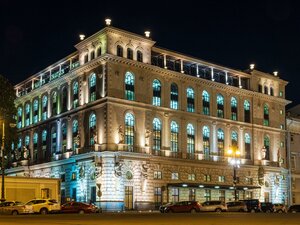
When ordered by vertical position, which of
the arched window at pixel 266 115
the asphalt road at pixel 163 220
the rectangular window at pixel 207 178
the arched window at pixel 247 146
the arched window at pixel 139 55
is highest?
the arched window at pixel 139 55

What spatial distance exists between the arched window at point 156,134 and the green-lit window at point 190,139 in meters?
6.10

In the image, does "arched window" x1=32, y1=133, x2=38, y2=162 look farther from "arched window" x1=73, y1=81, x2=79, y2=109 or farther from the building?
"arched window" x1=73, y1=81, x2=79, y2=109

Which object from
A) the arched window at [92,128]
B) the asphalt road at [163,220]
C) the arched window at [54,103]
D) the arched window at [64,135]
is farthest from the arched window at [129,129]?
the asphalt road at [163,220]

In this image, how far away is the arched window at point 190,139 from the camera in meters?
→ 85.4

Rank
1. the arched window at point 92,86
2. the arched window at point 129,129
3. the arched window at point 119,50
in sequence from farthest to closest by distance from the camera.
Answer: the arched window at point 92,86 < the arched window at point 119,50 < the arched window at point 129,129

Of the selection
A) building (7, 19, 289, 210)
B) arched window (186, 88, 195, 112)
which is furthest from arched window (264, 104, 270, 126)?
arched window (186, 88, 195, 112)

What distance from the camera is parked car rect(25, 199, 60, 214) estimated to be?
5412cm

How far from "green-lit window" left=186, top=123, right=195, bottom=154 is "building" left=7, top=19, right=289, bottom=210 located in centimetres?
16

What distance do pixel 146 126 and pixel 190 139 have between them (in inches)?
406

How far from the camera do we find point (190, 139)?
86.1m

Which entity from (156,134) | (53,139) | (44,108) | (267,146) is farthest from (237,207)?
(44,108)

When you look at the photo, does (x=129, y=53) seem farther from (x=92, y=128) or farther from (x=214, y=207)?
(x=214, y=207)

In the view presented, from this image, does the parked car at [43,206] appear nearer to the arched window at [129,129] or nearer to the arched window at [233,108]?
the arched window at [129,129]

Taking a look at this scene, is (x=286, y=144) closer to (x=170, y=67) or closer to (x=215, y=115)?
(x=215, y=115)
